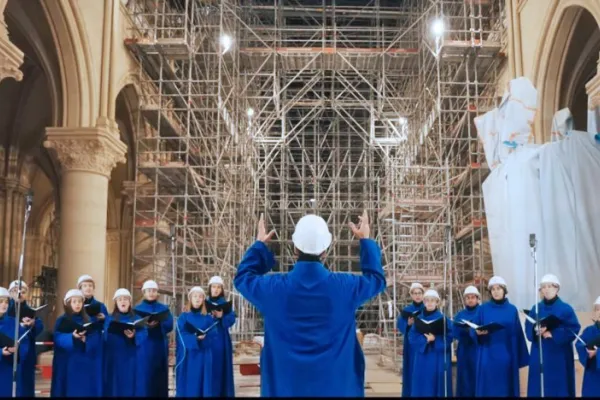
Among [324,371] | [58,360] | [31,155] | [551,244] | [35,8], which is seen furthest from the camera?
[31,155]

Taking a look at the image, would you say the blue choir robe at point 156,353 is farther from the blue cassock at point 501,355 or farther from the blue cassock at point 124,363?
the blue cassock at point 501,355

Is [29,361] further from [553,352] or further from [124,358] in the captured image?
[553,352]

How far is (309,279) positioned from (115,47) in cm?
1209

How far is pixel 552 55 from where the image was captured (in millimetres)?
13438

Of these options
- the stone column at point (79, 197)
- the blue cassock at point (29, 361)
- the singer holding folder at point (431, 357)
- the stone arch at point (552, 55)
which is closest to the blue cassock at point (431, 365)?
the singer holding folder at point (431, 357)

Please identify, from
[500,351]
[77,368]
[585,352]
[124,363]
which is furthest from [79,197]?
[585,352]

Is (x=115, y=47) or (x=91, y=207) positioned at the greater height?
(x=115, y=47)

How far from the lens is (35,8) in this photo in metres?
Answer: 13.4

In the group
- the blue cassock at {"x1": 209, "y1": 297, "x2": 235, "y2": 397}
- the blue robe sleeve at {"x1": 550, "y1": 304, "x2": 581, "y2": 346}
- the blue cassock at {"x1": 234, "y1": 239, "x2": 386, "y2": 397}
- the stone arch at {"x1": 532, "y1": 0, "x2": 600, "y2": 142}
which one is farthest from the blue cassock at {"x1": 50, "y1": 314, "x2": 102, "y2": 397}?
the stone arch at {"x1": 532, "y1": 0, "x2": 600, "y2": 142}

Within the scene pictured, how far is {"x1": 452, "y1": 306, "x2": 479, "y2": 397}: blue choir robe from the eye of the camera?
8.20 meters

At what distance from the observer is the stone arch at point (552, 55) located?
12656 millimetres

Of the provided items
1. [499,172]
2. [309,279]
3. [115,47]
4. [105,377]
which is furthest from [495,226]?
[115,47]

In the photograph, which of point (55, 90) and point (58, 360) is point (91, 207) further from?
point (58, 360)

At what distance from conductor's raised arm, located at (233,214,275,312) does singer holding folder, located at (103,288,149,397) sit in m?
4.02
